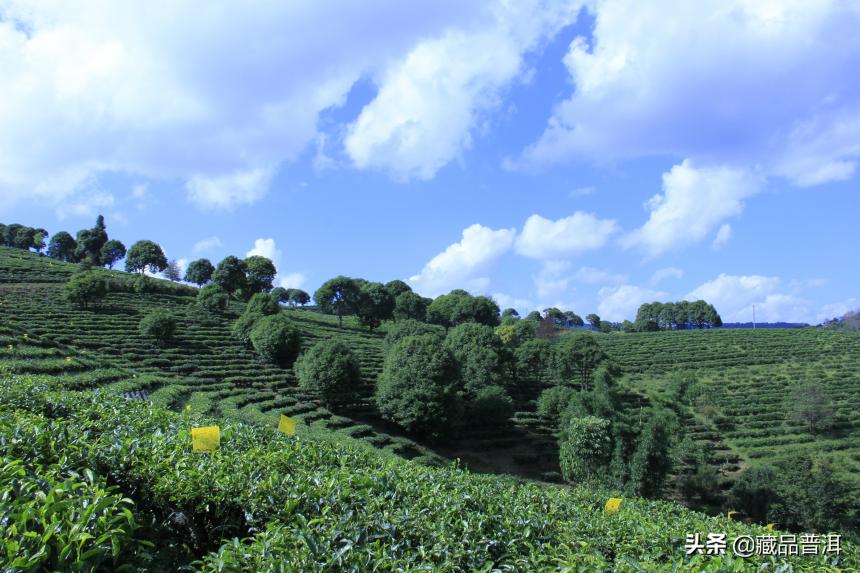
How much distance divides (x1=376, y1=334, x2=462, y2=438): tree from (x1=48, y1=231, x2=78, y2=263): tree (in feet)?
221

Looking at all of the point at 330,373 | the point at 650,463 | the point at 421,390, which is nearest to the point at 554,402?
the point at 421,390

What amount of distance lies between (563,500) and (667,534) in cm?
114

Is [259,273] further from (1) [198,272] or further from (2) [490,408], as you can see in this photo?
(2) [490,408]

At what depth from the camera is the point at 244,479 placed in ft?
13.5

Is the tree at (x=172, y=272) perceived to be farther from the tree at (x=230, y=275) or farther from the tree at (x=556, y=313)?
the tree at (x=556, y=313)

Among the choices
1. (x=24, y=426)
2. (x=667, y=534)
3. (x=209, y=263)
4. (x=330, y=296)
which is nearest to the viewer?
(x=24, y=426)

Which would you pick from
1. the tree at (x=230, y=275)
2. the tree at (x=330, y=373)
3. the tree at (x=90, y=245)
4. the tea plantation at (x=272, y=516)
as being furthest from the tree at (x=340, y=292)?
the tea plantation at (x=272, y=516)

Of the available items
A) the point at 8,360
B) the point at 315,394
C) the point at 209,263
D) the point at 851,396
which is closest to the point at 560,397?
the point at 315,394

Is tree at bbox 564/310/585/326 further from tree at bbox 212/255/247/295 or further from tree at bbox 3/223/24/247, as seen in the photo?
tree at bbox 3/223/24/247

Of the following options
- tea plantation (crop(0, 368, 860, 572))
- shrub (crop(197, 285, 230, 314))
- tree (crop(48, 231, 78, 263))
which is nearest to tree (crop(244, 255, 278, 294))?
shrub (crop(197, 285, 230, 314))

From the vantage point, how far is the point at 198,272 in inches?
2670

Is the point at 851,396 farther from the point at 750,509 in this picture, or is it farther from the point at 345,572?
the point at 345,572

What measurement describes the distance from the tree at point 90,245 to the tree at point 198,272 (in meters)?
16.0

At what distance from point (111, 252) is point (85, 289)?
128 ft
